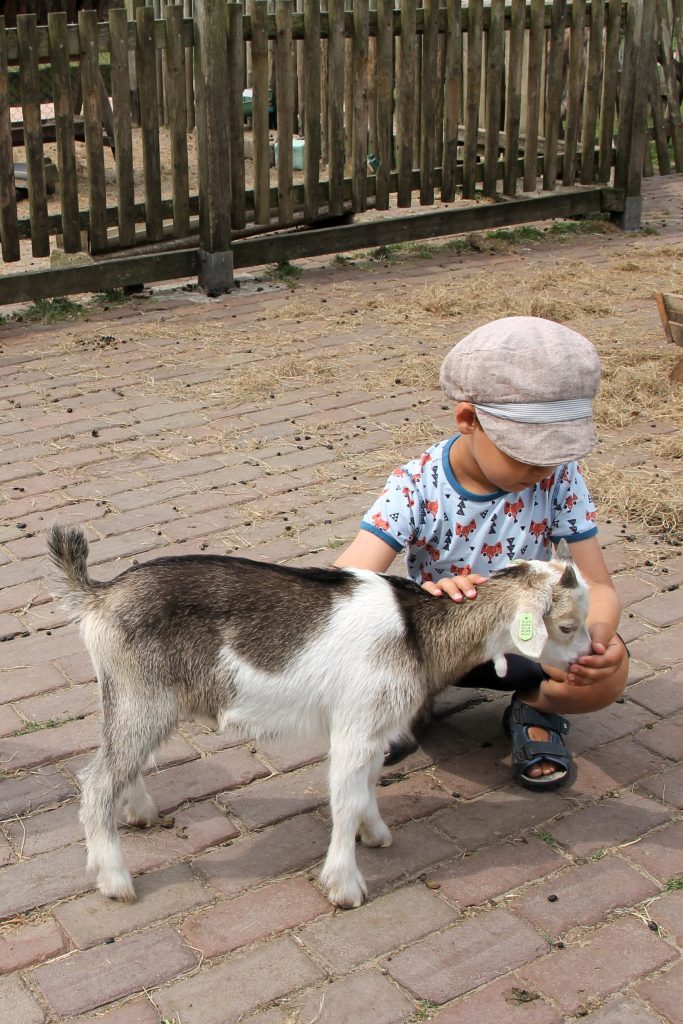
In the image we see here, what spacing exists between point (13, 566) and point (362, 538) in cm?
203

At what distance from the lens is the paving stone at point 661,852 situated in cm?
331

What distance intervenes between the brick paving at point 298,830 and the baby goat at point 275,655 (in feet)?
0.65

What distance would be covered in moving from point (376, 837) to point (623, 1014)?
2.86ft

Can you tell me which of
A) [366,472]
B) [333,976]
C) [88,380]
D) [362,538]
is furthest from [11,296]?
[333,976]

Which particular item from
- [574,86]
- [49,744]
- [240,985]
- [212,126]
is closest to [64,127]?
[212,126]

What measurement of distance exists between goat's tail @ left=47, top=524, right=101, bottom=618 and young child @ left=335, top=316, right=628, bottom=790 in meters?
0.82

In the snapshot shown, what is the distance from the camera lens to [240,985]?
9.50 ft

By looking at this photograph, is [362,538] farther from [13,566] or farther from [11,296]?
[11,296]

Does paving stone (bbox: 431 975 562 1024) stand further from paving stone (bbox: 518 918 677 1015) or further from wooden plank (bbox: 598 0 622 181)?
wooden plank (bbox: 598 0 622 181)

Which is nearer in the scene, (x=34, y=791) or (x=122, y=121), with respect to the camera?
(x=34, y=791)

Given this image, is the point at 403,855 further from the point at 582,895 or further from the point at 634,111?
the point at 634,111

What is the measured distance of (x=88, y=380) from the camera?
7379 mm

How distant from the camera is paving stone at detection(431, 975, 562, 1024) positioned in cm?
278

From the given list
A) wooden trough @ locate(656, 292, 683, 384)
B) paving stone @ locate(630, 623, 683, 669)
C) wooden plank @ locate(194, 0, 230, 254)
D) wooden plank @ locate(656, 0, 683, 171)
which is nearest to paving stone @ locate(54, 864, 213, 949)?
paving stone @ locate(630, 623, 683, 669)
